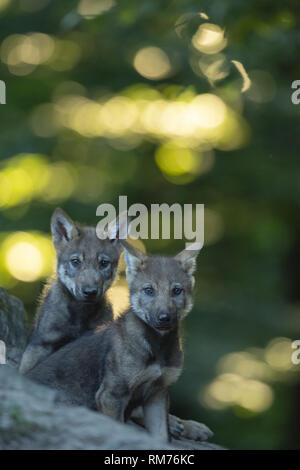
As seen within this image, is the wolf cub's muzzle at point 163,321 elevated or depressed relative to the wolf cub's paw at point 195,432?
elevated

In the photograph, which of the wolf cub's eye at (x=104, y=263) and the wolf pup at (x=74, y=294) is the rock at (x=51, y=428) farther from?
the wolf cub's eye at (x=104, y=263)

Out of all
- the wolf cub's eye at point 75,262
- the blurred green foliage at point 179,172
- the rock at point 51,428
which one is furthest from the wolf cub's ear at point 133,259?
the blurred green foliage at point 179,172

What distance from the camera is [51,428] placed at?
14.1 feet

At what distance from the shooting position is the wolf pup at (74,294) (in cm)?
667

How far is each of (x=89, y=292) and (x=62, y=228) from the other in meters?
0.93

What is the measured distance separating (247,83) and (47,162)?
694cm

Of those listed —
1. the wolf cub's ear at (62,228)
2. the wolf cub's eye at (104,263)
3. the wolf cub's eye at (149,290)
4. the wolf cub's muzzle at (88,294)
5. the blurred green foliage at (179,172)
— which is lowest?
the wolf cub's eye at (149,290)

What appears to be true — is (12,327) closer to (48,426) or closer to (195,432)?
(195,432)

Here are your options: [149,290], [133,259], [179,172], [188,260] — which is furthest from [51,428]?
[179,172]

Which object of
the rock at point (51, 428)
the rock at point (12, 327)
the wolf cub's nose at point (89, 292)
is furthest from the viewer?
the rock at point (12, 327)

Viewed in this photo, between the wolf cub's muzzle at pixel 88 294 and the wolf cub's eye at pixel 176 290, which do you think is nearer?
the wolf cub's eye at pixel 176 290

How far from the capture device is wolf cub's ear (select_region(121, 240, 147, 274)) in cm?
638

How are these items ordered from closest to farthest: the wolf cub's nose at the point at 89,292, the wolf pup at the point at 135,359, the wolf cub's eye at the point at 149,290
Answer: the wolf pup at the point at 135,359 → the wolf cub's eye at the point at 149,290 → the wolf cub's nose at the point at 89,292

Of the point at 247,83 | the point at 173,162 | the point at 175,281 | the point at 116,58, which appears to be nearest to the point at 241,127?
the point at 173,162
